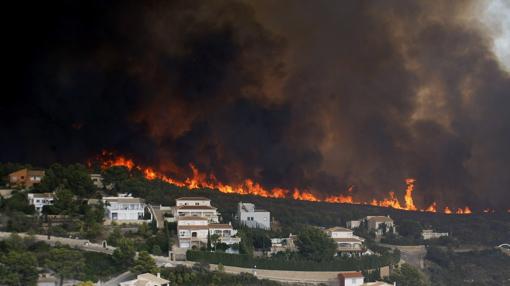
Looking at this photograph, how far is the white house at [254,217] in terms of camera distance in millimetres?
41500

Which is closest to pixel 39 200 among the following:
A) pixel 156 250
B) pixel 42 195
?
pixel 42 195

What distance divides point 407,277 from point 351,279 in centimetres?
348

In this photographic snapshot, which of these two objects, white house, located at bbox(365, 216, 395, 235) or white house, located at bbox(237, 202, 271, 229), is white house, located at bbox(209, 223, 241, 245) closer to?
white house, located at bbox(237, 202, 271, 229)

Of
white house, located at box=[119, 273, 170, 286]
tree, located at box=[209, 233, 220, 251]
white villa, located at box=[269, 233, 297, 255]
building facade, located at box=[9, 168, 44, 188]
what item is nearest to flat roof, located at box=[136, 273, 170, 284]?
white house, located at box=[119, 273, 170, 286]

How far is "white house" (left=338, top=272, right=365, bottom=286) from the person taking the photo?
3528 centimetres

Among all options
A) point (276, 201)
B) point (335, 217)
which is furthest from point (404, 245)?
point (276, 201)

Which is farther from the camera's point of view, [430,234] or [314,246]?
[430,234]

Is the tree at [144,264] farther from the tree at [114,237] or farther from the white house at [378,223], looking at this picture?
the white house at [378,223]

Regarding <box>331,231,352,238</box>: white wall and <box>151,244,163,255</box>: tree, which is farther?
<box>331,231,352,238</box>: white wall

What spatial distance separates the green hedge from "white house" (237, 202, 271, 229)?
5370mm

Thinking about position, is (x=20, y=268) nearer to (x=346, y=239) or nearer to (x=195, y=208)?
(x=195, y=208)

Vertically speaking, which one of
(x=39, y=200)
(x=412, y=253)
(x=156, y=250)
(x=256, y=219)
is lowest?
(x=156, y=250)

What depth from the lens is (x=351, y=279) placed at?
116ft

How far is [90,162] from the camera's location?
159 feet
